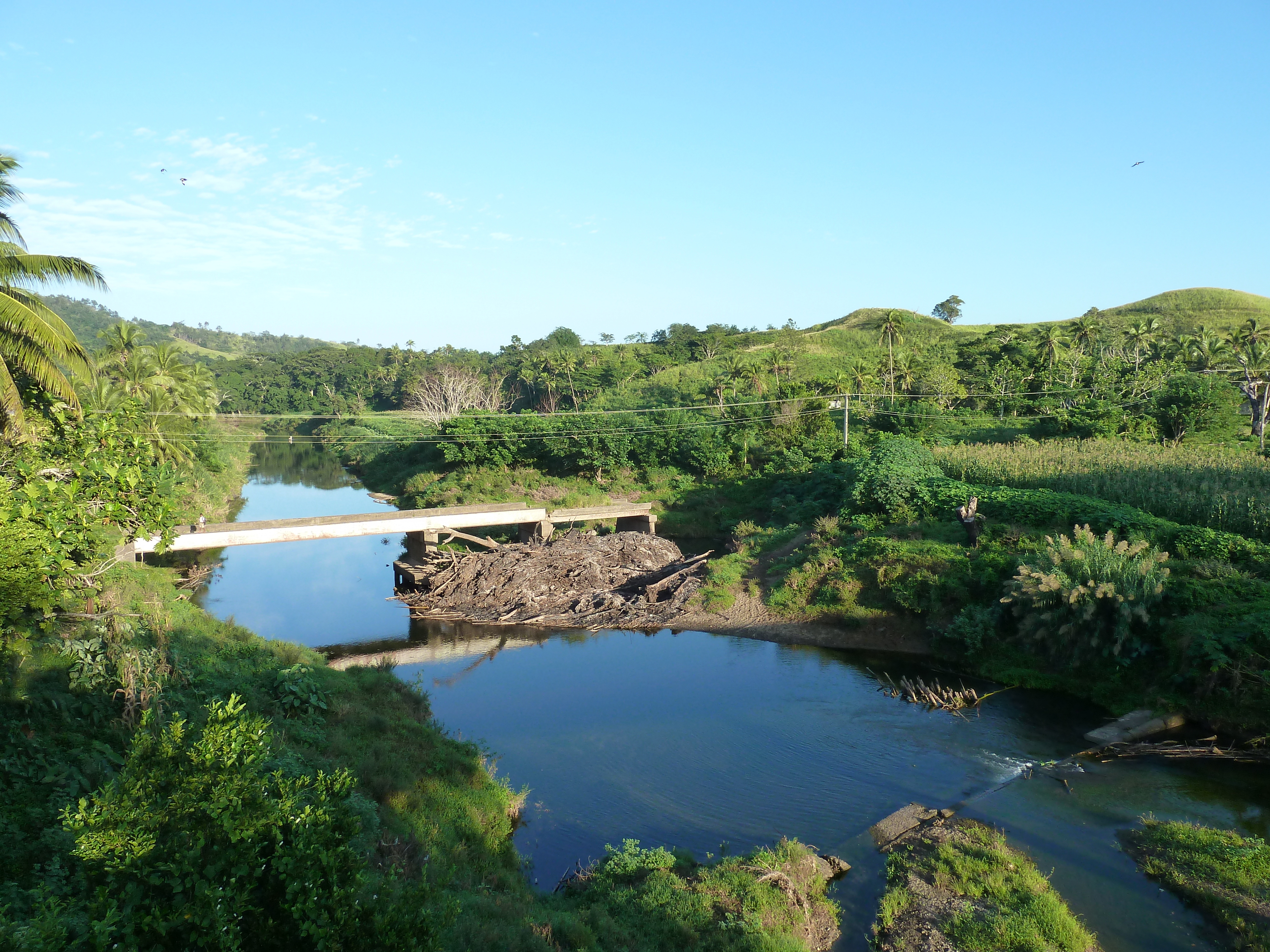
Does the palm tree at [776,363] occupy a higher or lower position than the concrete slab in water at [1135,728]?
higher

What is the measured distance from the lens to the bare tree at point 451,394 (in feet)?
213

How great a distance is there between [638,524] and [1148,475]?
19753 mm

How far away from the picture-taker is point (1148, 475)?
2653 cm

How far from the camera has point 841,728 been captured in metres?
17.2

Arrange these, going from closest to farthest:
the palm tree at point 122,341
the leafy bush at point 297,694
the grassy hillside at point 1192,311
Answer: the leafy bush at point 297,694 < the palm tree at point 122,341 < the grassy hillside at point 1192,311

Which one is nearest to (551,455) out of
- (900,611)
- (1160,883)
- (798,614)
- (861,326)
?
(798,614)

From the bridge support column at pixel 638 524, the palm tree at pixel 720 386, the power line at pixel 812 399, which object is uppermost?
the palm tree at pixel 720 386

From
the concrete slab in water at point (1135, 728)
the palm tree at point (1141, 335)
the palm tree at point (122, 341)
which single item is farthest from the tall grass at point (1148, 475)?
the palm tree at point (122, 341)

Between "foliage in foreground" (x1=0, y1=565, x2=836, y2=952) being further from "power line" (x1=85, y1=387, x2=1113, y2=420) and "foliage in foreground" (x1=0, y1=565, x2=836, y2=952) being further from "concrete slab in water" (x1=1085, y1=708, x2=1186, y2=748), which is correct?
"power line" (x1=85, y1=387, x2=1113, y2=420)

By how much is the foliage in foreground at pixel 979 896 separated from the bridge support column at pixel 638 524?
22.5 m

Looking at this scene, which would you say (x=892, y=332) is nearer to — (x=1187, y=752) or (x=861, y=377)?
(x=861, y=377)

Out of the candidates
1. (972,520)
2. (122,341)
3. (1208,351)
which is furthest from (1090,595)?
(122,341)

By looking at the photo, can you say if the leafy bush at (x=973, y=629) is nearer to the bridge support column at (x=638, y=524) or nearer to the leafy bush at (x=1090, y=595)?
the leafy bush at (x=1090, y=595)

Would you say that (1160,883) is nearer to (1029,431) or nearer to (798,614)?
(798,614)
